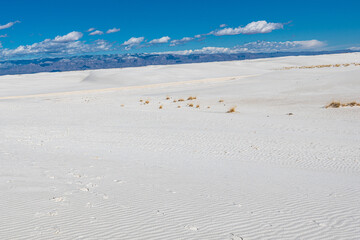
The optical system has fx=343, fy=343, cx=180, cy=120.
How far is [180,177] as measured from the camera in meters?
7.20

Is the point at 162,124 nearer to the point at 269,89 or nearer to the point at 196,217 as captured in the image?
the point at 196,217

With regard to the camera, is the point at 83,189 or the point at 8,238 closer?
the point at 8,238

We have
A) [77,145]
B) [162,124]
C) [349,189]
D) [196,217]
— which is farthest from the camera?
[162,124]

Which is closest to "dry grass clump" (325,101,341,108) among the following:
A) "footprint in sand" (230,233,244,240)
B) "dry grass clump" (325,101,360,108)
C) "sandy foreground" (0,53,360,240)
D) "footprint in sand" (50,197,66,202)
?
"dry grass clump" (325,101,360,108)

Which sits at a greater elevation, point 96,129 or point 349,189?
point 96,129

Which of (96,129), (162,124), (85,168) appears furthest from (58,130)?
(85,168)

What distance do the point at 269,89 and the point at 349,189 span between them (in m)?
23.5

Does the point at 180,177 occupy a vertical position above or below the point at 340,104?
below

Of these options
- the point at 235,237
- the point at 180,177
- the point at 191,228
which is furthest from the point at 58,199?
the point at 235,237

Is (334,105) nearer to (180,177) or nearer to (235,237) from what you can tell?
(180,177)

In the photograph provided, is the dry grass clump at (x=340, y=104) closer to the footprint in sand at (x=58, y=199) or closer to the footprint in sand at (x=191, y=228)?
the footprint in sand at (x=191, y=228)

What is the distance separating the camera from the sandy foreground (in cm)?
453

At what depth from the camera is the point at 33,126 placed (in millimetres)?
13922

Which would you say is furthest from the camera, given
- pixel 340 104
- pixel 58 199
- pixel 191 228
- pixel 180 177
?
pixel 340 104
